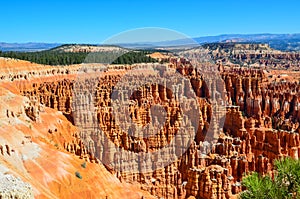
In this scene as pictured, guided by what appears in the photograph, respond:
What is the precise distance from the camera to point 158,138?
3416 centimetres

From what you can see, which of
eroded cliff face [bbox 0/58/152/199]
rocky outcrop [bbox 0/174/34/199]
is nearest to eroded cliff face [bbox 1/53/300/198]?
eroded cliff face [bbox 0/58/152/199]

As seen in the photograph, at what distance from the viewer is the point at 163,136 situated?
34438mm

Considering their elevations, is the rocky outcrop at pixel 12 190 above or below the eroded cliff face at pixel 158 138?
above

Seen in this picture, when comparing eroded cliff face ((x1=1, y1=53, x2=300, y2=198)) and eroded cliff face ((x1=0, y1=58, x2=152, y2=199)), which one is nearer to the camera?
eroded cliff face ((x1=0, y1=58, x2=152, y2=199))

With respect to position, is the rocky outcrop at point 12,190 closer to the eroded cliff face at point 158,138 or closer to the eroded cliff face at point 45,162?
the eroded cliff face at point 45,162

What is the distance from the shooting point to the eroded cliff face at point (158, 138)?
25812 mm

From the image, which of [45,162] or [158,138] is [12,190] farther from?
[158,138]

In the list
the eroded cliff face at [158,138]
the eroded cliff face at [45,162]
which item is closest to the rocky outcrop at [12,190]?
the eroded cliff face at [45,162]

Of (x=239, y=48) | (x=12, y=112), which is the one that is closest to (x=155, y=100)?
(x=12, y=112)

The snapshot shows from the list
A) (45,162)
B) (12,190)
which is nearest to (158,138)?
(45,162)

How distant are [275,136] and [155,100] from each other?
15.9 meters

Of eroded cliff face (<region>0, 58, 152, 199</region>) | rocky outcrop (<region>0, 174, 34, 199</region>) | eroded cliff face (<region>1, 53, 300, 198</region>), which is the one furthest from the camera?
eroded cliff face (<region>1, 53, 300, 198</region>)

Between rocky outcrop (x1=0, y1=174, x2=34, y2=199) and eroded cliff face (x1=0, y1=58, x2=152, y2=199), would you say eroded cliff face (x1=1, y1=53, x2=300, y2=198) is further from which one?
rocky outcrop (x1=0, y1=174, x2=34, y2=199)

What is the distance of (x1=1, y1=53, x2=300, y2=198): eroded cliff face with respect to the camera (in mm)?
25812
